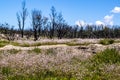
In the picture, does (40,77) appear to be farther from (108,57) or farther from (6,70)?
(108,57)

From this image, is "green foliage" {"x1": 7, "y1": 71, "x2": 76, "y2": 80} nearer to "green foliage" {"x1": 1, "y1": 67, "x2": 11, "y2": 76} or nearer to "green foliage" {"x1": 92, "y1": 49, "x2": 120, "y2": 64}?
"green foliage" {"x1": 1, "y1": 67, "x2": 11, "y2": 76}

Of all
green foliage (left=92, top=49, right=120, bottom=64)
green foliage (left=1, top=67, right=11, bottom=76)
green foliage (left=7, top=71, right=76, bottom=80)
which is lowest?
green foliage (left=7, top=71, right=76, bottom=80)

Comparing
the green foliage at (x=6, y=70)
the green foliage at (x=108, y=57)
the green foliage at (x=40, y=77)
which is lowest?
the green foliage at (x=40, y=77)

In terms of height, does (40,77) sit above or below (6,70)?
below

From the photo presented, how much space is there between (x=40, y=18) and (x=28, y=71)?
3602 inches

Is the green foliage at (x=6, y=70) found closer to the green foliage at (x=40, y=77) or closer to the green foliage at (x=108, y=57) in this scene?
the green foliage at (x=40, y=77)

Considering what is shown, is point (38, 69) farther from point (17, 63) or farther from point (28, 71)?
point (17, 63)

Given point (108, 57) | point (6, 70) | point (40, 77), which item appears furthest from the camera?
point (108, 57)

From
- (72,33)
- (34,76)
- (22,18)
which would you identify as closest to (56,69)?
(34,76)

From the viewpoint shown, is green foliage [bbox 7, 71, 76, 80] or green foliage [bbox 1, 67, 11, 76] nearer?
green foliage [bbox 7, 71, 76, 80]

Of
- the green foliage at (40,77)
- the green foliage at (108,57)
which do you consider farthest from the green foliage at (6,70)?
the green foliage at (108,57)

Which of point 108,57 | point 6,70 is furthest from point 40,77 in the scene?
point 108,57

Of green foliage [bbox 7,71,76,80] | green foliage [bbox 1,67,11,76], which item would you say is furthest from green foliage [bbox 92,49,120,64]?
green foliage [bbox 1,67,11,76]

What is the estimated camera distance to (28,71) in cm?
986
